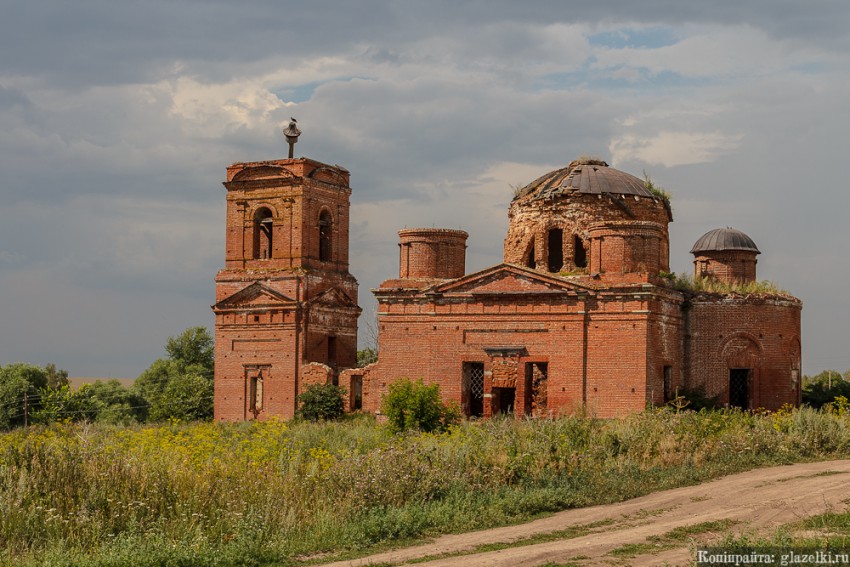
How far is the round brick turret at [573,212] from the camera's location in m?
30.3

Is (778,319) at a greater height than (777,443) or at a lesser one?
greater

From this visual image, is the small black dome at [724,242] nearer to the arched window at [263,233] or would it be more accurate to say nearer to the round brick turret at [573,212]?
the round brick turret at [573,212]

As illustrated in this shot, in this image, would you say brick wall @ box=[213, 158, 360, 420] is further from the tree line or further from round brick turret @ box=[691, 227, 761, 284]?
round brick turret @ box=[691, 227, 761, 284]

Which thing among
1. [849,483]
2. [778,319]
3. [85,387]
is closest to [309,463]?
[849,483]

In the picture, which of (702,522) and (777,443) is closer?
(702,522)

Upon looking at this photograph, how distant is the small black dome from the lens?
3155 cm

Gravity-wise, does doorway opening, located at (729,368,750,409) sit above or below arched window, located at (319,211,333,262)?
below

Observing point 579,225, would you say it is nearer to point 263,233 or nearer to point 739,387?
point 739,387

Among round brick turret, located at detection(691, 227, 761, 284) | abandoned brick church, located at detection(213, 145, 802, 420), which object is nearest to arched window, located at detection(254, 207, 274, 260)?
abandoned brick church, located at detection(213, 145, 802, 420)

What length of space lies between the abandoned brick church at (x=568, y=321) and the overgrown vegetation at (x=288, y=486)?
8213 mm

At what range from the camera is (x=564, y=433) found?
18.8m

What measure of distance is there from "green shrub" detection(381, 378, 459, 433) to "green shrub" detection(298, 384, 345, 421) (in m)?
6.02

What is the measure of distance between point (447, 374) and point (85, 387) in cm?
2196

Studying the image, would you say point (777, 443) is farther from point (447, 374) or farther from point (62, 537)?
point (62, 537)
